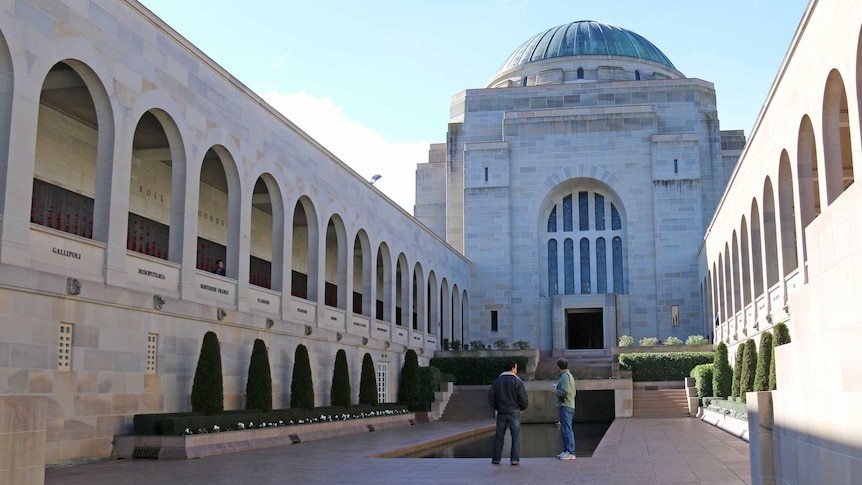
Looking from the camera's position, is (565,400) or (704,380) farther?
(704,380)

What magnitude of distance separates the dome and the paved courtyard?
43656 millimetres

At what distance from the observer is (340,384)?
25.4 m

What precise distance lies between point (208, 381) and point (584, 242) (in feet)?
112

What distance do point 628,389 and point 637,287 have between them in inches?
701

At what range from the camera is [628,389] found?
30312 millimetres

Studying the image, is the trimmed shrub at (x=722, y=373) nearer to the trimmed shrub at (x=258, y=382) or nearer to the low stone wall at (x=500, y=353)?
the low stone wall at (x=500, y=353)

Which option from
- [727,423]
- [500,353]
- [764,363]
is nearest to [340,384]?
[727,423]

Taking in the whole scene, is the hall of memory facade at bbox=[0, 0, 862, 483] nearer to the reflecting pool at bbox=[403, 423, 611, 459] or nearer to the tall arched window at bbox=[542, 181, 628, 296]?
the tall arched window at bbox=[542, 181, 628, 296]

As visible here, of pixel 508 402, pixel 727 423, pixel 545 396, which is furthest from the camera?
pixel 545 396

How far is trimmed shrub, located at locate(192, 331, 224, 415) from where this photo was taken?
17842 millimetres

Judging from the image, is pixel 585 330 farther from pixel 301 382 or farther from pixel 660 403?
pixel 301 382

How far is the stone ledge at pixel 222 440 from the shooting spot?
15680 millimetres

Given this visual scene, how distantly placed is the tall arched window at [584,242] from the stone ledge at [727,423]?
2073 cm

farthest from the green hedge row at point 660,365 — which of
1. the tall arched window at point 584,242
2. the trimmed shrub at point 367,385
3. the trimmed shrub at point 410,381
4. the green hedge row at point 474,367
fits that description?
the tall arched window at point 584,242
